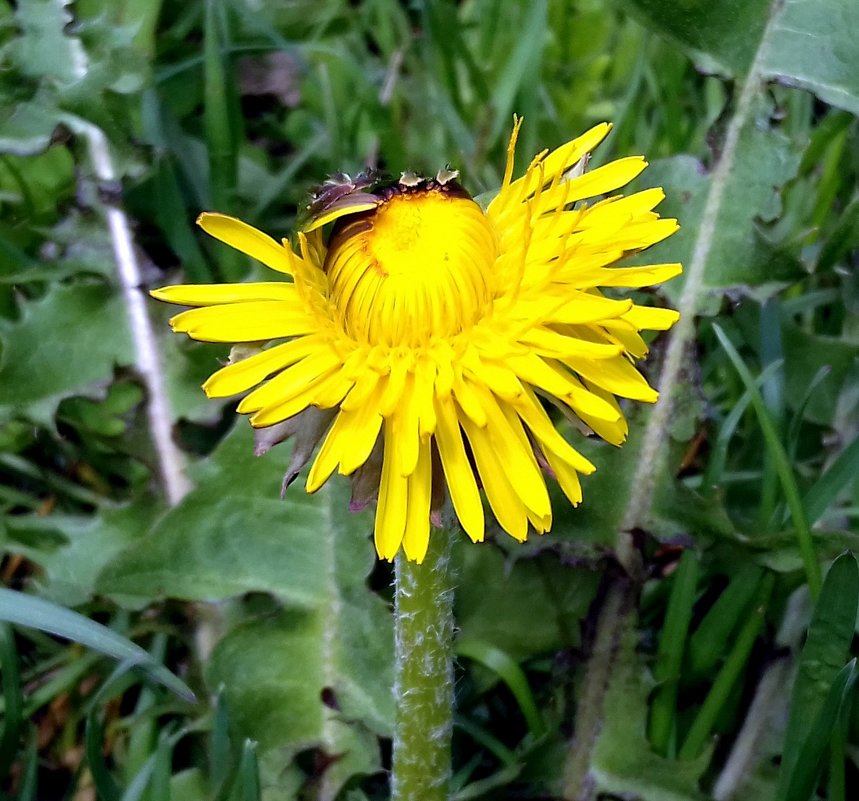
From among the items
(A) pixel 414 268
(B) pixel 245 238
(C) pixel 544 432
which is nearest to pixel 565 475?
(C) pixel 544 432

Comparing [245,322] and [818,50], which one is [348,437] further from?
[818,50]

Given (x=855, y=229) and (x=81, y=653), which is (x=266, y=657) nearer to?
(x=81, y=653)

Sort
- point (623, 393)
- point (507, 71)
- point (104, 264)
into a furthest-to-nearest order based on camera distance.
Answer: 1. point (507, 71)
2. point (104, 264)
3. point (623, 393)

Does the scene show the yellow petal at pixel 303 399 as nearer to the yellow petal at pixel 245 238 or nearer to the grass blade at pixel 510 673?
the yellow petal at pixel 245 238

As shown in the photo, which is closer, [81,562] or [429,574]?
[429,574]

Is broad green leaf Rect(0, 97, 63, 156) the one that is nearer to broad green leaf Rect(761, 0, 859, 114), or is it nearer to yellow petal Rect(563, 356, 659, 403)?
yellow petal Rect(563, 356, 659, 403)

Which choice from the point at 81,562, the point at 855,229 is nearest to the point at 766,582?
the point at 855,229
